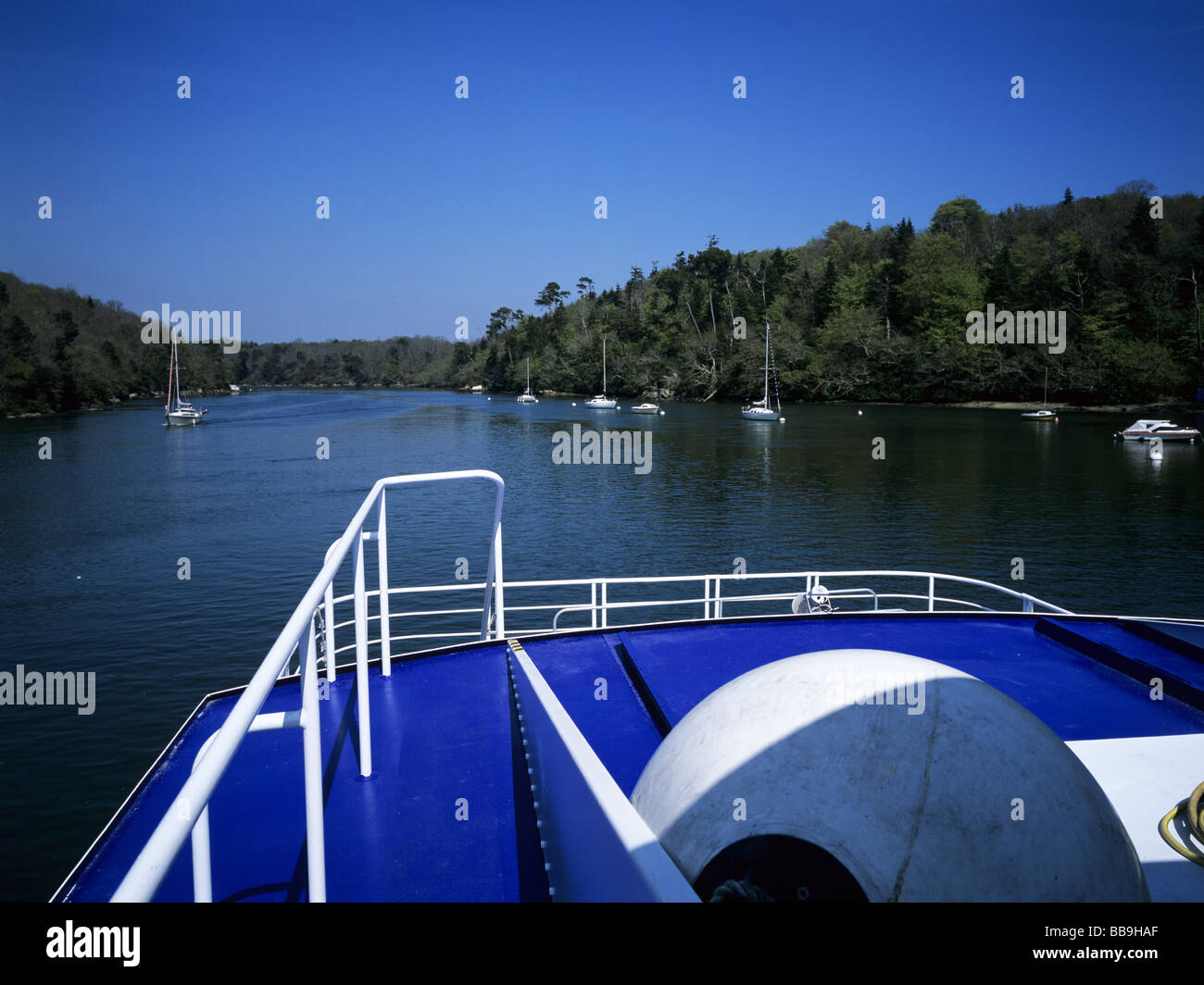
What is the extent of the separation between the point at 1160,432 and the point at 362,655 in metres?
79.4

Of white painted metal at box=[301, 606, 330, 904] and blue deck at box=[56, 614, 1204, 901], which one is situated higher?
white painted metal at box=[301, 606, 330, 904]

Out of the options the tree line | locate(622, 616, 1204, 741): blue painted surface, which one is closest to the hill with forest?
the tree line

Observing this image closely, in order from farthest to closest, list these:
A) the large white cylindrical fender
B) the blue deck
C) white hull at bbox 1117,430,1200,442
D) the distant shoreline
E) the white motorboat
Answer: the distant shoreline < the white motorboat < white hull at bbox 1117,430,1200,442 < the blue deck < the large white cylindrical fender

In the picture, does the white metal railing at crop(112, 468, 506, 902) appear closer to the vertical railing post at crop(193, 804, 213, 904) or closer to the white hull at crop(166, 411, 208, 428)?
the vertical railing post at crop(193, 804, 213, 904)

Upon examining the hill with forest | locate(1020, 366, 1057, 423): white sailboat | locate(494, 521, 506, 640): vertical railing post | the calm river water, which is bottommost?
the calm river water

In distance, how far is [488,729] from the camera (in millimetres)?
6637

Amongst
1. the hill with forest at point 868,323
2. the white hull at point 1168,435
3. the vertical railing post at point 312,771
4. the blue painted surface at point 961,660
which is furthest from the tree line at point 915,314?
the vertical railing post at point 312,771

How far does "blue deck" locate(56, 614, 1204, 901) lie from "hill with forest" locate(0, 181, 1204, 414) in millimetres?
105851

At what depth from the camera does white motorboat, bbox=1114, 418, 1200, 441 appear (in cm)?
6906

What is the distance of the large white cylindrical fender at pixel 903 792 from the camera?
281 cm

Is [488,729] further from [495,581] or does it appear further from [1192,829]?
[1192,829]

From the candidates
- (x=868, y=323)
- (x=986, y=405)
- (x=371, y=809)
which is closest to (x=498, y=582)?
(x=371, y=809)

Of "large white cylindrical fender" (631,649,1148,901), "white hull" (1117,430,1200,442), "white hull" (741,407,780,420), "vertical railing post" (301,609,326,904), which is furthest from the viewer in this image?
"white hull" (741,407,780,420)
